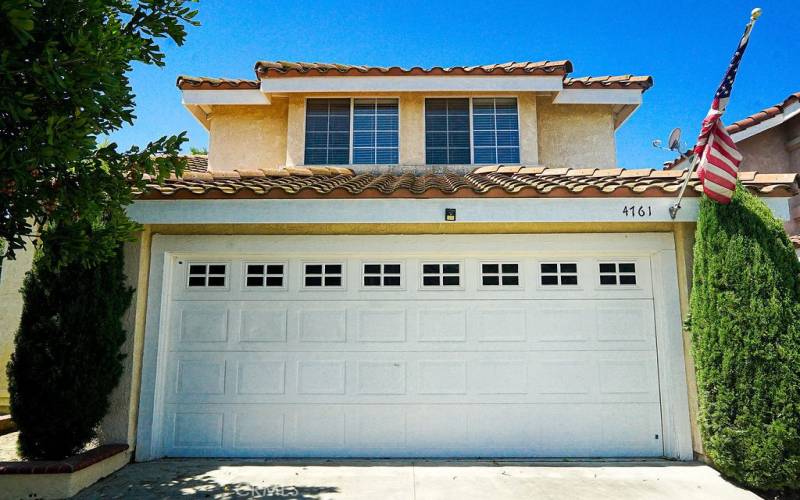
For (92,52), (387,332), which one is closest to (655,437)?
(387,332)

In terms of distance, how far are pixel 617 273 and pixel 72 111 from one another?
648 centimetres

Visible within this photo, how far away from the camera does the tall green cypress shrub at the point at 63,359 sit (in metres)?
6.02

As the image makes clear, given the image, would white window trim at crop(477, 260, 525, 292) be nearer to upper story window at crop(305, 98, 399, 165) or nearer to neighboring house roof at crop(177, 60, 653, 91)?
upper story window at crop(305, 98, 399, 165)

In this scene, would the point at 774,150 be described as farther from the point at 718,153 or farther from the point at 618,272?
the point at 718,153

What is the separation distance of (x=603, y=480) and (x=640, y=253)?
2.94m

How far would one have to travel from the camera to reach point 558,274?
7.35 m

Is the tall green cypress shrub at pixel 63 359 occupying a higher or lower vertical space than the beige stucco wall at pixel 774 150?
lower

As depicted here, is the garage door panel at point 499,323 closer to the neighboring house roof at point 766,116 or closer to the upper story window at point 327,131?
the upper story window at point 327,131

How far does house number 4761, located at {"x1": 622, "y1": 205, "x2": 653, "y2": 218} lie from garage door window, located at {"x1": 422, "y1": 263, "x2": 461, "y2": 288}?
2.21m

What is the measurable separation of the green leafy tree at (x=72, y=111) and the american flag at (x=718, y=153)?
5470 mm

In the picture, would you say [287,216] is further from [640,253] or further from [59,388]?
[640,253]

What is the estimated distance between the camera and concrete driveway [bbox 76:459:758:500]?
5.66 metres

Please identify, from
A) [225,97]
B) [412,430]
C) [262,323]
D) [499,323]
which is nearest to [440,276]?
[499,323]
